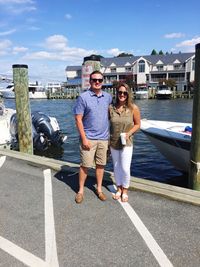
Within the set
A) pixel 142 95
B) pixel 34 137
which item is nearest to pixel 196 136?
pixel 34 137

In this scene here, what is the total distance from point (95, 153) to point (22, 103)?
12.9 ft

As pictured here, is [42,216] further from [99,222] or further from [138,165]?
[138,165]

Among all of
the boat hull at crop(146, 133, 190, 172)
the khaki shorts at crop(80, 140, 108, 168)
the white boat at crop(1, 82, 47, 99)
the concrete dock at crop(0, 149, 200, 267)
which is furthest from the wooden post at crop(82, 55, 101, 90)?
the white boat at crop(1, 82, 47, 99)

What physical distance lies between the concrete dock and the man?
43 cm

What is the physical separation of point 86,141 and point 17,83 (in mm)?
4134

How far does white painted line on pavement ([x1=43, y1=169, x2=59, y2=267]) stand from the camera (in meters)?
3.11

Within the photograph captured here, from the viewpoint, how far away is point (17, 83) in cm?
770

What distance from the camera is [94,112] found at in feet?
13.8

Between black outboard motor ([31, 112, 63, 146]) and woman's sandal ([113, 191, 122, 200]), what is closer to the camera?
woman's sandal ([113, 191, 122, 200])

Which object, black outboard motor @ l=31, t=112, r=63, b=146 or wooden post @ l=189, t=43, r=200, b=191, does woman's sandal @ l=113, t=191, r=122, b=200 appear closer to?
wooden post @ l=189, t=43, r=200, b=191

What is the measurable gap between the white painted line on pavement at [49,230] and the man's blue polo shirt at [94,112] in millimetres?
1129

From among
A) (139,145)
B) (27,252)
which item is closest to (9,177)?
(27,252)

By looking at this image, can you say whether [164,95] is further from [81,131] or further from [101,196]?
[81,131]

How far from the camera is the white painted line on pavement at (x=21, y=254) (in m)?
3.02
